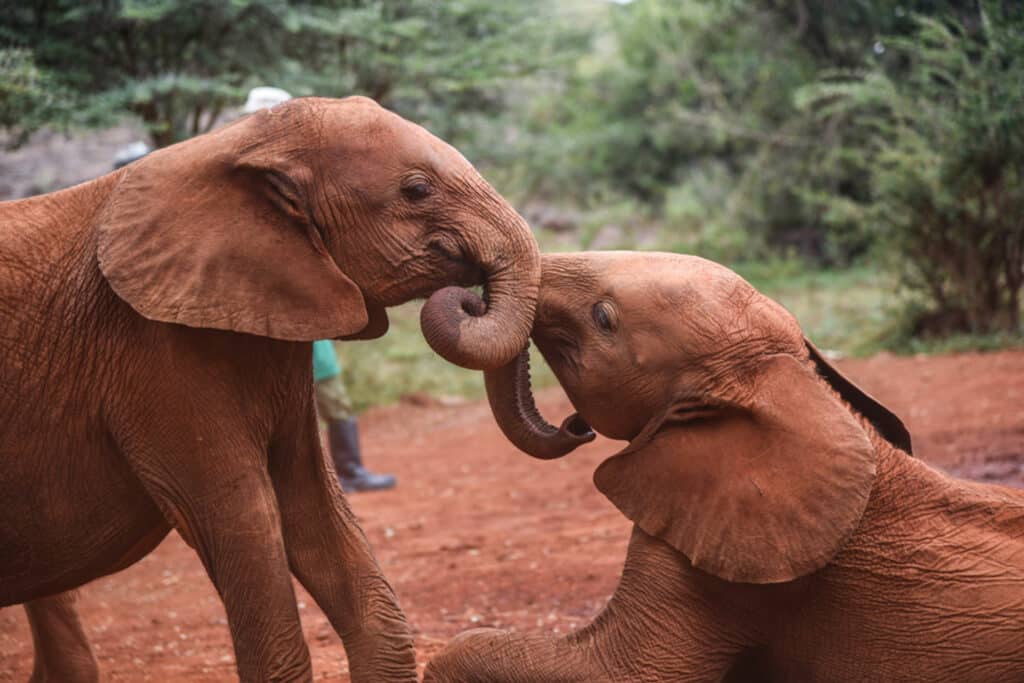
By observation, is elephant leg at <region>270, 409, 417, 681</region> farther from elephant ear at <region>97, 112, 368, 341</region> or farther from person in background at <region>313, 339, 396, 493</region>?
person in background at <region>313, 339, 396, 493</region>

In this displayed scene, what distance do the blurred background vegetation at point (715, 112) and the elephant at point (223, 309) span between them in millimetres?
4761

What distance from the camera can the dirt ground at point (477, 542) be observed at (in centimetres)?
590

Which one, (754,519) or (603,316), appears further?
(603,316)

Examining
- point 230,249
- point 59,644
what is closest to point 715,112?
point 59,644

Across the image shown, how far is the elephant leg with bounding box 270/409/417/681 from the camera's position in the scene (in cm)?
408

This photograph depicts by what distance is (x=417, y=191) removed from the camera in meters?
3.69

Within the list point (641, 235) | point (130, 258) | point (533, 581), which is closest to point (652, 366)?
point (130, 258)

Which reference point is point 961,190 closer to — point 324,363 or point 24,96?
point 324,363

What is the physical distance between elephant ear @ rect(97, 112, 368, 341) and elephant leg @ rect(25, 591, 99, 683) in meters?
2.02

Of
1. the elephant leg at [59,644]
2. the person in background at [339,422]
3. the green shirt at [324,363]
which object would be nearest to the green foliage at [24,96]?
the person in background at [339,422]

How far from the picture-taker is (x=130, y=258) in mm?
3609

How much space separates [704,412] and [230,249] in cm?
139

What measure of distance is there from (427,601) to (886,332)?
344 inches

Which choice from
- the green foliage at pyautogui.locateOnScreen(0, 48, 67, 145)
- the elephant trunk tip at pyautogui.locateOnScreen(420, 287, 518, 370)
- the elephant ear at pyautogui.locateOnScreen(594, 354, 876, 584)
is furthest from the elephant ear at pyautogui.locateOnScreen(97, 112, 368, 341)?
the green foliage at pyautogui.locateOnScreen(0, 48, 67, 145)
